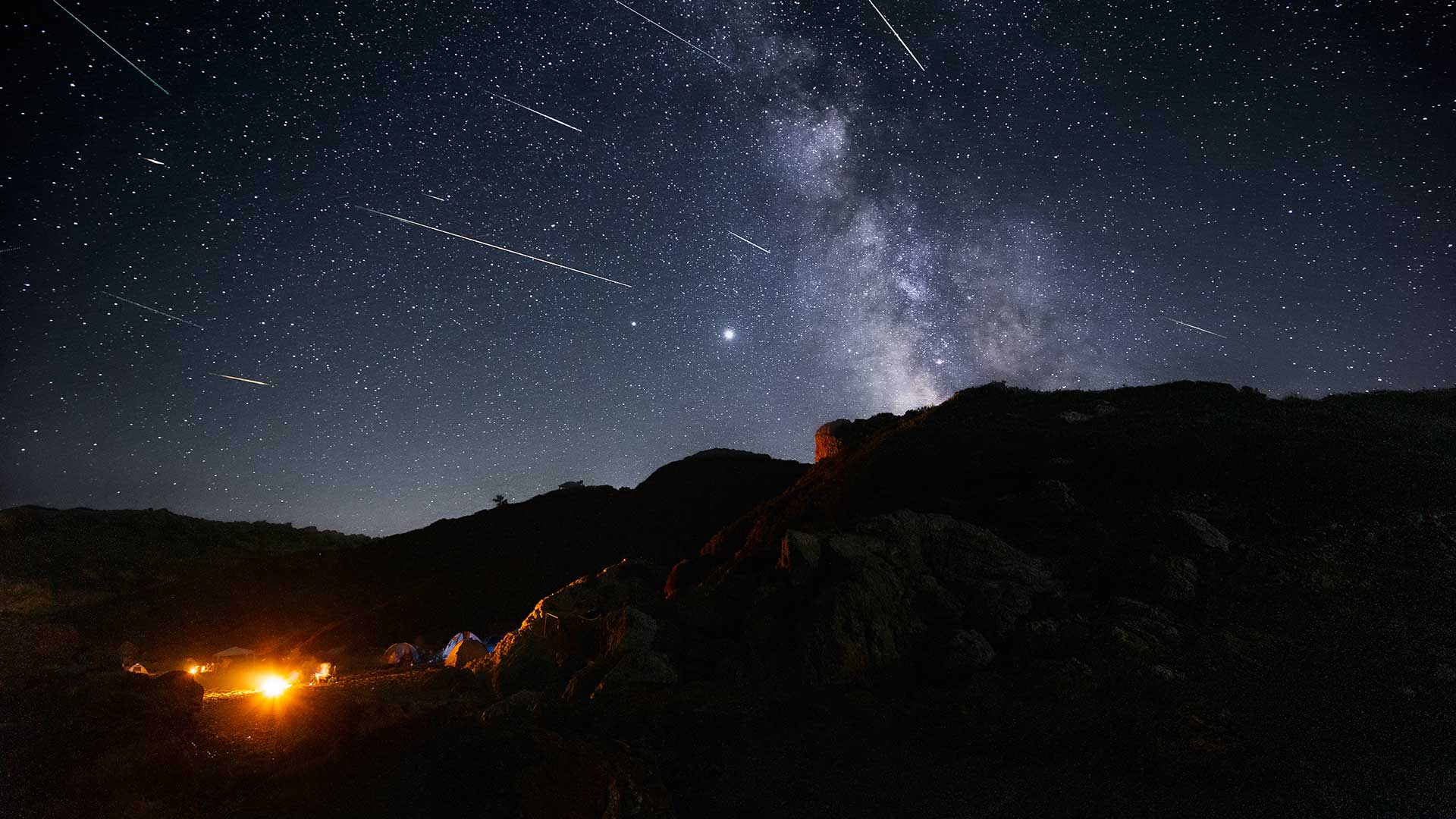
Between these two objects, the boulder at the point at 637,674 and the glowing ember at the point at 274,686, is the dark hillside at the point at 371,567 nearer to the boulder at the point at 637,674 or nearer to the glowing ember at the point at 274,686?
the glowing ember at the point at 274,686

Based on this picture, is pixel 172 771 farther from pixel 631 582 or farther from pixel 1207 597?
pixel 1207 597

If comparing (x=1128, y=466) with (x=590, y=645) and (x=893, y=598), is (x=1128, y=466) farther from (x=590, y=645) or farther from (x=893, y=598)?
(x=590, y=645)

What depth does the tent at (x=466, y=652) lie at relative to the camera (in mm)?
Answer: 26938

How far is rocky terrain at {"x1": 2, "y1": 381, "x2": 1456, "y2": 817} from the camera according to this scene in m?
7.97

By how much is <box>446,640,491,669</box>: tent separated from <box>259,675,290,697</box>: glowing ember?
248 inches

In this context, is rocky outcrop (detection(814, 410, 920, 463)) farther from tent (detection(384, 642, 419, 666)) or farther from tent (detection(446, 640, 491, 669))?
tent (detection(384, 642, 419, 666))

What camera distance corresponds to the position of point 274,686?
80.1 ft

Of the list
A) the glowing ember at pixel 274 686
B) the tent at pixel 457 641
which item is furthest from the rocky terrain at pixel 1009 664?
the tent at pixel 457 641

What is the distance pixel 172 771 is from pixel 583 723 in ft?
24.5

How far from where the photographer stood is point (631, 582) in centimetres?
2427

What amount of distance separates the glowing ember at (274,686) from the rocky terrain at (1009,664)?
120 inches

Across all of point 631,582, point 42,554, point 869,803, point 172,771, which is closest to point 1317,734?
point 869,803

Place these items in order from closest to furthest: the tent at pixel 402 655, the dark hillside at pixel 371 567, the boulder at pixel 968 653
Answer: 1. the boulder at pixel 968 653
2. the tent at pixel 402 655
3. the dark hillside at pixel 371 567

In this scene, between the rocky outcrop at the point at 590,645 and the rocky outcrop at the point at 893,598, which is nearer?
the rocky outcrop at the point at 893,598
